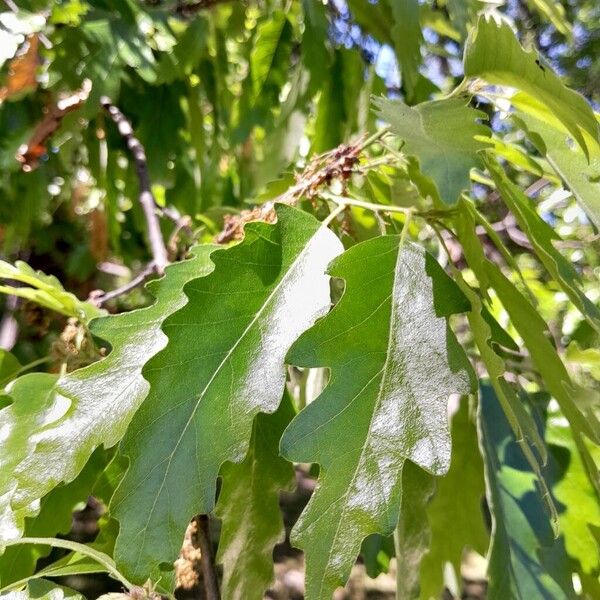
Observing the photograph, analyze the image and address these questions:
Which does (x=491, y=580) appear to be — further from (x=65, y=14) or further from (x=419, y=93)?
(x=65, y=14)

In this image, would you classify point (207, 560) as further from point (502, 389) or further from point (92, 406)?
point (502, 389)

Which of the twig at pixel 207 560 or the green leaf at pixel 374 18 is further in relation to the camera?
the green leaf at pixel 374 18

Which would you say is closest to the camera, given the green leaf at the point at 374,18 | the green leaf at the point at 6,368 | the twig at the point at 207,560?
the twig at the point at 207,560

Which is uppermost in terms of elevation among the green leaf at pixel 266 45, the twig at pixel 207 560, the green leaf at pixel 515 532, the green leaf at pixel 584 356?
the green leaf at pixel 266 45

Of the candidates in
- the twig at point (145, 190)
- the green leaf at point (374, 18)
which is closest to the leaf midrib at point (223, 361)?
the twig at point (145, 190)

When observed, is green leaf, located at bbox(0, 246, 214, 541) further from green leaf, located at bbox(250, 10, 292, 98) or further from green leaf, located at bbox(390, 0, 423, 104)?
green leaf, located at bbox(250, 10, 292, 98)

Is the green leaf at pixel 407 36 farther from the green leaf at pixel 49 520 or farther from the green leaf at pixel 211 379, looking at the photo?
the green leaf at pixel 49 520

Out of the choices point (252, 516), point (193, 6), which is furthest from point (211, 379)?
point (193, 6)

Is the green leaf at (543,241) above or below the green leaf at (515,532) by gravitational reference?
above
